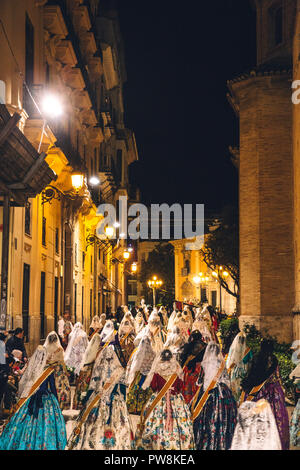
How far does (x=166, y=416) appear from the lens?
7.84 meters

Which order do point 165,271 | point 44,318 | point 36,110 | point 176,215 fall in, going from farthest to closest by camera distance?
point 176,215 < point 165,271 < point 44,318 < point 36,110

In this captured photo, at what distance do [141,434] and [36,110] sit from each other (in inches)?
427

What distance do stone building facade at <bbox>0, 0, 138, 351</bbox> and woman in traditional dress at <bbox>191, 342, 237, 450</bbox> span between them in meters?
7.97

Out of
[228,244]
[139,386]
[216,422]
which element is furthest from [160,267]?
[216,422]

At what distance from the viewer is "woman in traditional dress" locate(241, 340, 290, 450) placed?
8133 millimetres

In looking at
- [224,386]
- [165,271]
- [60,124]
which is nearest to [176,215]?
[165,271]

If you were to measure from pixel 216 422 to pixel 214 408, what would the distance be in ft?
0.62

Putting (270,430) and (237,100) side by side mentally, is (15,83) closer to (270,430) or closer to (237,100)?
(270,430)

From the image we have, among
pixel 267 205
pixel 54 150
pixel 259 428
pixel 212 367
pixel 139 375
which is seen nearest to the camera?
pixel 259 428

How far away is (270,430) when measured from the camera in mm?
5594

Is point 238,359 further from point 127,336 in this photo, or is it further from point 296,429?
point 127,336

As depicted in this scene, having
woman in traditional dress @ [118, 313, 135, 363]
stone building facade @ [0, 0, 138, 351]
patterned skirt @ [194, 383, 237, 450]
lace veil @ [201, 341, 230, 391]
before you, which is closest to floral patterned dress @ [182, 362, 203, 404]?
lace veil @ [201, 341, 230, 391]

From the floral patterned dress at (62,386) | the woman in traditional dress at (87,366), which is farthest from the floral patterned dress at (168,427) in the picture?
the floral patterned dress at (62,386)

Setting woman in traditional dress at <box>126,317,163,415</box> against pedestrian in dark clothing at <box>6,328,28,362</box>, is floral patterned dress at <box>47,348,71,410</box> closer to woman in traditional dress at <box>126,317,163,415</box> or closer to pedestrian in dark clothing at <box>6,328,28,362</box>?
woman in traditional dress at <box>126,317,163,415</box>
